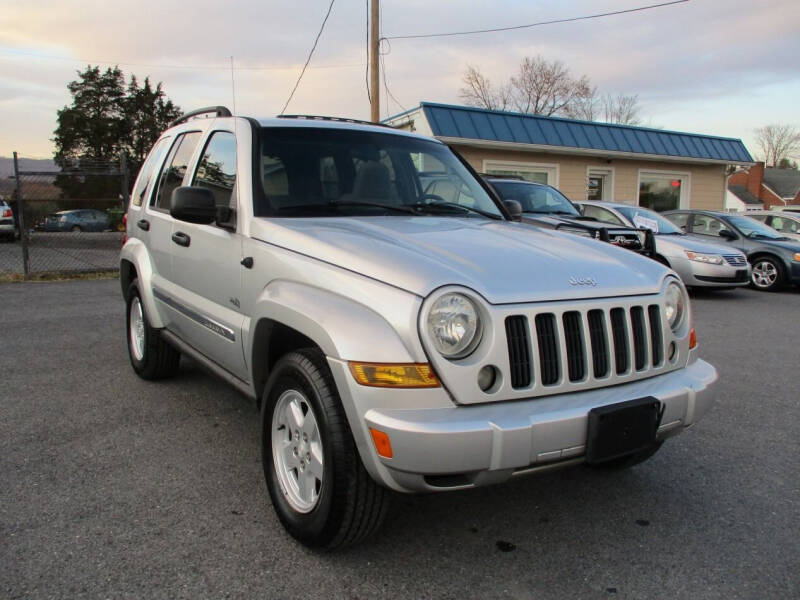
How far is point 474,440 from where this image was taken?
7.00 feet

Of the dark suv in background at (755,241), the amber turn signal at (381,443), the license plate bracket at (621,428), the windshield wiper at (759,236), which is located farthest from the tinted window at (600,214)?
the amber turn signal at (381,443)

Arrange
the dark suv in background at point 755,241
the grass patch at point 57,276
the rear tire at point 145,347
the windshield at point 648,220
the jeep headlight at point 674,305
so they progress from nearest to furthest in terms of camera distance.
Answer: the jeep headlight at point 674,305 → the rear tire at point 145,347 → the windshield at point 648,220 → the grass patch at point 57,276 → the dark suv in background at point 755,241

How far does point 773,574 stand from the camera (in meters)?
2.53

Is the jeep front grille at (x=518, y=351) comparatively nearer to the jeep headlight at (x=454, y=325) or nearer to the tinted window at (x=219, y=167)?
the jeep headlight at (x=454, y=325)

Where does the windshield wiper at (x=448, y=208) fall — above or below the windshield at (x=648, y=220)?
above

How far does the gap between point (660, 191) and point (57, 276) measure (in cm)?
1717

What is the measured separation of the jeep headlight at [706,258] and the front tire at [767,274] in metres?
2.20

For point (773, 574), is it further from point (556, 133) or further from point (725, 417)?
point (556, 133)

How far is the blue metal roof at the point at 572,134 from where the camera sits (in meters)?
15.4

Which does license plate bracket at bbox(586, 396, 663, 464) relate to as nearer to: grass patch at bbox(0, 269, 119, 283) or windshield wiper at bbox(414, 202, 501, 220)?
windshield wiper at bbox(414, 202, 501, 220)

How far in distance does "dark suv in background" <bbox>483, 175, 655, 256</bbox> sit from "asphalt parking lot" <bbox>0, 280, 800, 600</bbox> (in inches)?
175

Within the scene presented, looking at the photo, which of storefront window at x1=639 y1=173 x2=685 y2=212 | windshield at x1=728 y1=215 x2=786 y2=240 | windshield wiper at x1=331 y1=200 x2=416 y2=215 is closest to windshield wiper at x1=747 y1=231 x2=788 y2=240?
windshield at x1=728 y1=215 x2=786 y2=240

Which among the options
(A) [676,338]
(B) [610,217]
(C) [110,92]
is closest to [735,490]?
(A) [676,338]

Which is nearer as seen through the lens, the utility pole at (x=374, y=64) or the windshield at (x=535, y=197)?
the windshield at (x=535, y=197)
